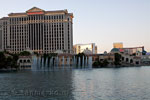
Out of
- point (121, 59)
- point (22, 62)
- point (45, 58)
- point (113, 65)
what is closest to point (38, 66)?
point (45, 58)

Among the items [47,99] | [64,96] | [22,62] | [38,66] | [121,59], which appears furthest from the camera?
[121,59]

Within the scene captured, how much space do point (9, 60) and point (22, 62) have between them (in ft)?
200

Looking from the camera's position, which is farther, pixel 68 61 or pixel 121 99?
pixel 68 61

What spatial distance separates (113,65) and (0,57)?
9137 cm

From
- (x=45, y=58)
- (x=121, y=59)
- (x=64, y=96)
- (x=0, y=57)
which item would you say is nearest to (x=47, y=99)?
(x=64, y=96)

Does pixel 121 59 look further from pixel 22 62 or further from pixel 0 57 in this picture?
pixel 0 57

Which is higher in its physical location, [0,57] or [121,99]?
[0,57]

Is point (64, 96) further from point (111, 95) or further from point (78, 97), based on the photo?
point (111, 95)

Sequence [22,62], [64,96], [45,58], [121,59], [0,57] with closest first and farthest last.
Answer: [64,96]
[0,57]
[45,58]
[22,62]
[121,59]

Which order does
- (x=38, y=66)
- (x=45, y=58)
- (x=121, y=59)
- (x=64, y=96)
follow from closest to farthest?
(x=64, y=96), (x=38, y=66), (x=45, y=58), (x=121, y=59)

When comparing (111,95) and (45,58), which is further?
(45,58)

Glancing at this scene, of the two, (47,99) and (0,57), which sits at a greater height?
(0,57)

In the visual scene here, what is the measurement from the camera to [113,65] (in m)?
178

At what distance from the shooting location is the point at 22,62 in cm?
17675
